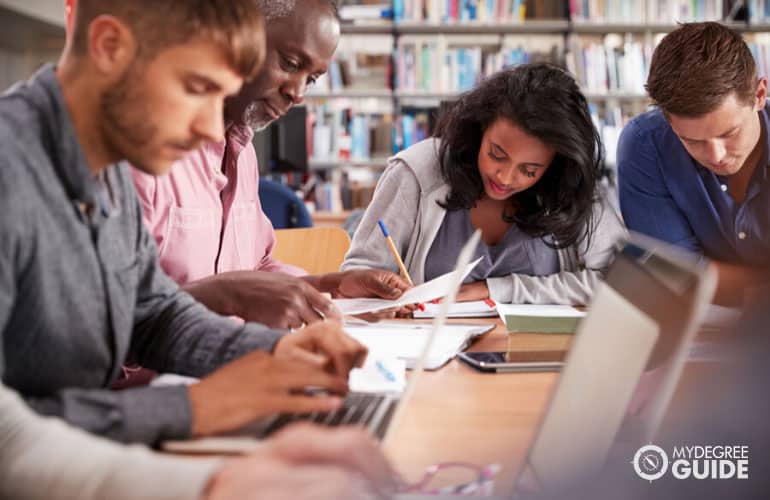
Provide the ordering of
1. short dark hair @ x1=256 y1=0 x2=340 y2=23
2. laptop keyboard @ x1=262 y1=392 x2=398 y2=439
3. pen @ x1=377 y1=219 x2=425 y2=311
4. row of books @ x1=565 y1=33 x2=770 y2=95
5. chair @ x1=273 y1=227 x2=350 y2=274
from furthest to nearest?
row of books @ x1=565 y1=33 x2=770 y2=95 → chair @ x1=273 y1=227 x2=350 y2=274 → pen @ x1=377 y1=219 x2=425 y2=311 → short dark hair @ x1=256 y1=0 x2=340 y2=23 → laptop keyboard @ x1=262 y1=392 x2=398 y2=439

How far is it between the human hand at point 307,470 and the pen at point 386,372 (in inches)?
16.4

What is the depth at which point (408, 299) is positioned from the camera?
1480 millimetres

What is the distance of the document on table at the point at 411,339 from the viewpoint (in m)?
1.19

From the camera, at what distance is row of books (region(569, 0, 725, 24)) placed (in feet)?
15.7

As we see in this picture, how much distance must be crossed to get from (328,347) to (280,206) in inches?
90.6

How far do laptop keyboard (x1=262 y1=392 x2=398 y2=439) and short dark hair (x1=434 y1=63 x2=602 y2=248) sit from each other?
1.10 m

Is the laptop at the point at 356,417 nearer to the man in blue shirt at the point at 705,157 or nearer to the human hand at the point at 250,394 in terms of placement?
the human hand at the point at 250,394

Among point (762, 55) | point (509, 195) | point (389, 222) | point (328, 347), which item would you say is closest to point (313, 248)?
point (389, 222)

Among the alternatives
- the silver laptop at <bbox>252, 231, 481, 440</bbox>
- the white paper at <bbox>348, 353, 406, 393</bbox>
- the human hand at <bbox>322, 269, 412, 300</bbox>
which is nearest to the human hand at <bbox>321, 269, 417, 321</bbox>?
the human hand at <bbox>322, 269, 412, 300</bbox>

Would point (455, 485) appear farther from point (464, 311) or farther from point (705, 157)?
point (705, 157)

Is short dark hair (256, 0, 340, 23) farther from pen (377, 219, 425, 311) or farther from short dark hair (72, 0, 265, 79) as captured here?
short dark hair (72, 0, 265, 79)

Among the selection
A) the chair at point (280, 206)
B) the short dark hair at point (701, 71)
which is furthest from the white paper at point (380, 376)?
the chair at point (280, 206)

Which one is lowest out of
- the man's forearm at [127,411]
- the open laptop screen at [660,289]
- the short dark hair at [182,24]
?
the man's forearm at [127,411]

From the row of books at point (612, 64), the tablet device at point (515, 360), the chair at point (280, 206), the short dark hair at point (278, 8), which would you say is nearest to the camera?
the tablet device at point (515, 360)
